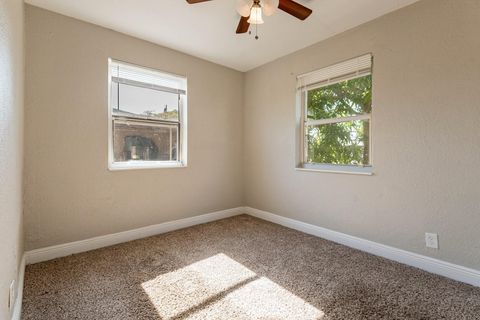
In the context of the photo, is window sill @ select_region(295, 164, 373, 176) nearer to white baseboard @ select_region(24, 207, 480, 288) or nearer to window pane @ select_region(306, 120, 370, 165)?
window pane @ select_region(306, 120, 370, 165)

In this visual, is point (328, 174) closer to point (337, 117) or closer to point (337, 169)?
point (337, 169)

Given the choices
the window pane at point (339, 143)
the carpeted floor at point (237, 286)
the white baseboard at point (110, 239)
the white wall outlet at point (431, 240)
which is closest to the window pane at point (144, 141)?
the white baseboard at point (110, 239)

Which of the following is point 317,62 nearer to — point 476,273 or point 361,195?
point 361,195

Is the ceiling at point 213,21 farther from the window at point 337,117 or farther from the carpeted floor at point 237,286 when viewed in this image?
the carpeted floor at point 237,286

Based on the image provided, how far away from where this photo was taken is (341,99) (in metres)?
2.65

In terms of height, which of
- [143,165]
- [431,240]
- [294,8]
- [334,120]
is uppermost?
[294,8]

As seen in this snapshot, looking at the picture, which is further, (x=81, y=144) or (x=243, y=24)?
(x=81, y=144)

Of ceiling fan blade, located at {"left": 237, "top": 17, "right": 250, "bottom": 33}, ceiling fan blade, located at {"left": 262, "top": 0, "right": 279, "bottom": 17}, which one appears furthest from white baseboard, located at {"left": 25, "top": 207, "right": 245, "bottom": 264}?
ceiling fan blade, located at {"left": 262, "top": 0, "right": 279, "bottom": 17}

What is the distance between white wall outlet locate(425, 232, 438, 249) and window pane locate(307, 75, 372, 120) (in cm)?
128

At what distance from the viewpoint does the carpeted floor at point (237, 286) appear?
1.47m

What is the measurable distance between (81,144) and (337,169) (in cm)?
281

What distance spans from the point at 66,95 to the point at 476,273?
12.8ft

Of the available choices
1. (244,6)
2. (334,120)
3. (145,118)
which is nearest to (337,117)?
(334,120)

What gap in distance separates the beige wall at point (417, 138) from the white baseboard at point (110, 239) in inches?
59.9
